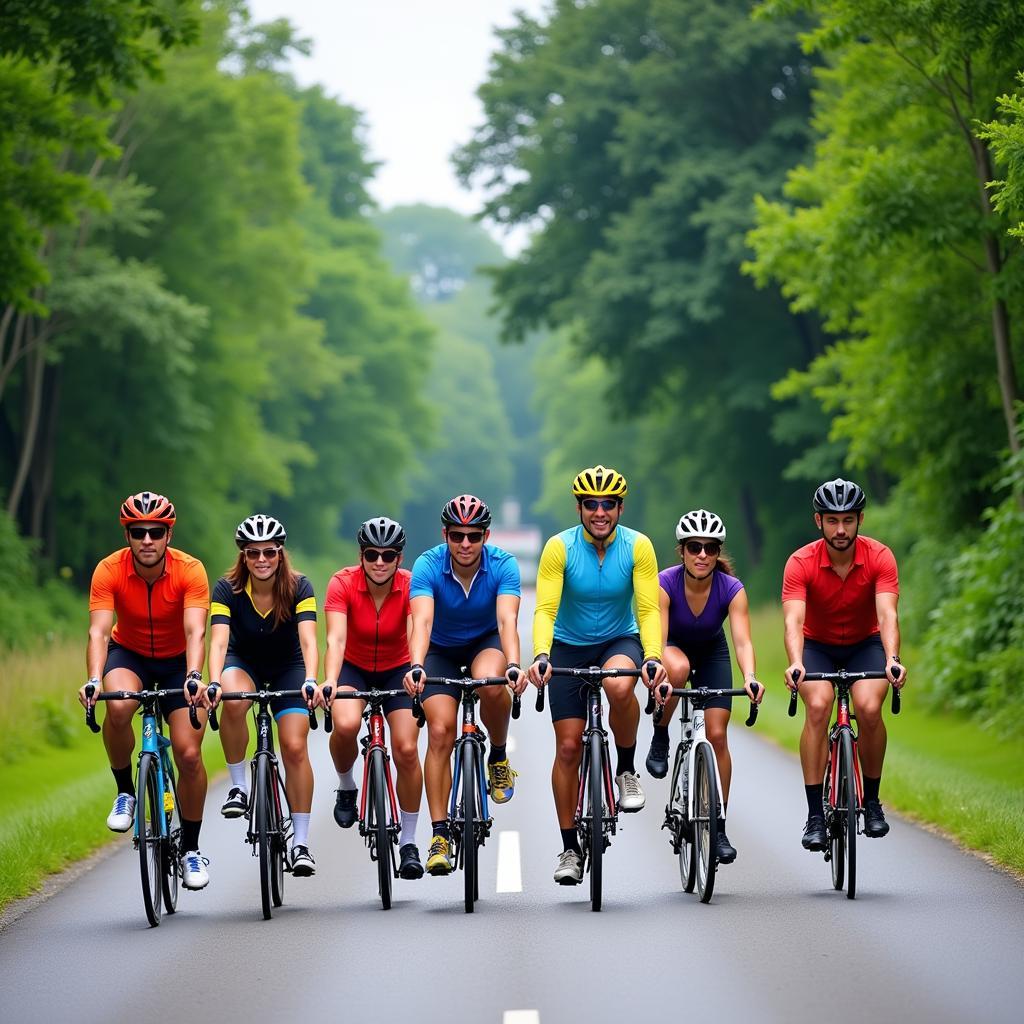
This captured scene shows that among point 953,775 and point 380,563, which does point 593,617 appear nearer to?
point 380,563

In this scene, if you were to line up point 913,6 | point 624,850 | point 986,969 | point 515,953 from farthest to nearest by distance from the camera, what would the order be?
1. point 913,6
2. point 624,850
3. point 515,953
4. point 986,969

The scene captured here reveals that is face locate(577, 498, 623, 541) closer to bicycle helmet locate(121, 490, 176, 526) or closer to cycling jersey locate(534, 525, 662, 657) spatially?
cycling jersey locate(534, 525, 662, 657)

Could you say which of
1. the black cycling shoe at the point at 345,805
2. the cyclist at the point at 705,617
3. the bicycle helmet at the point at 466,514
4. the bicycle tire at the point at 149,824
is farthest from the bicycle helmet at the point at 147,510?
the cyclist at the point at 705,617

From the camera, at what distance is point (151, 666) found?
428 inches

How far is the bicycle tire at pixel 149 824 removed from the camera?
1014cm

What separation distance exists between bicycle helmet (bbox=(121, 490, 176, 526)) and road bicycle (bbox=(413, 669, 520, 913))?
1701 millimetres

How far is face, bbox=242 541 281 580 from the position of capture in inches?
423

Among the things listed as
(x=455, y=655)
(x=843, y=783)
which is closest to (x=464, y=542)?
(x=455, y=655)

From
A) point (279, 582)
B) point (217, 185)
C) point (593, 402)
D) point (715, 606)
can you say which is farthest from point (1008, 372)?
point (593, 402)

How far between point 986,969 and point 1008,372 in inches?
501

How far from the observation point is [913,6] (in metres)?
16.8

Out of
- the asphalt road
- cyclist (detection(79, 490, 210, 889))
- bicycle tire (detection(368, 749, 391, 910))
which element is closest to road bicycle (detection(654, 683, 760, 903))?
the asphalt road

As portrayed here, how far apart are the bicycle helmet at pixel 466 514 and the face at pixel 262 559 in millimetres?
965

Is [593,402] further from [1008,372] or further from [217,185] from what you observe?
[1008,372]
